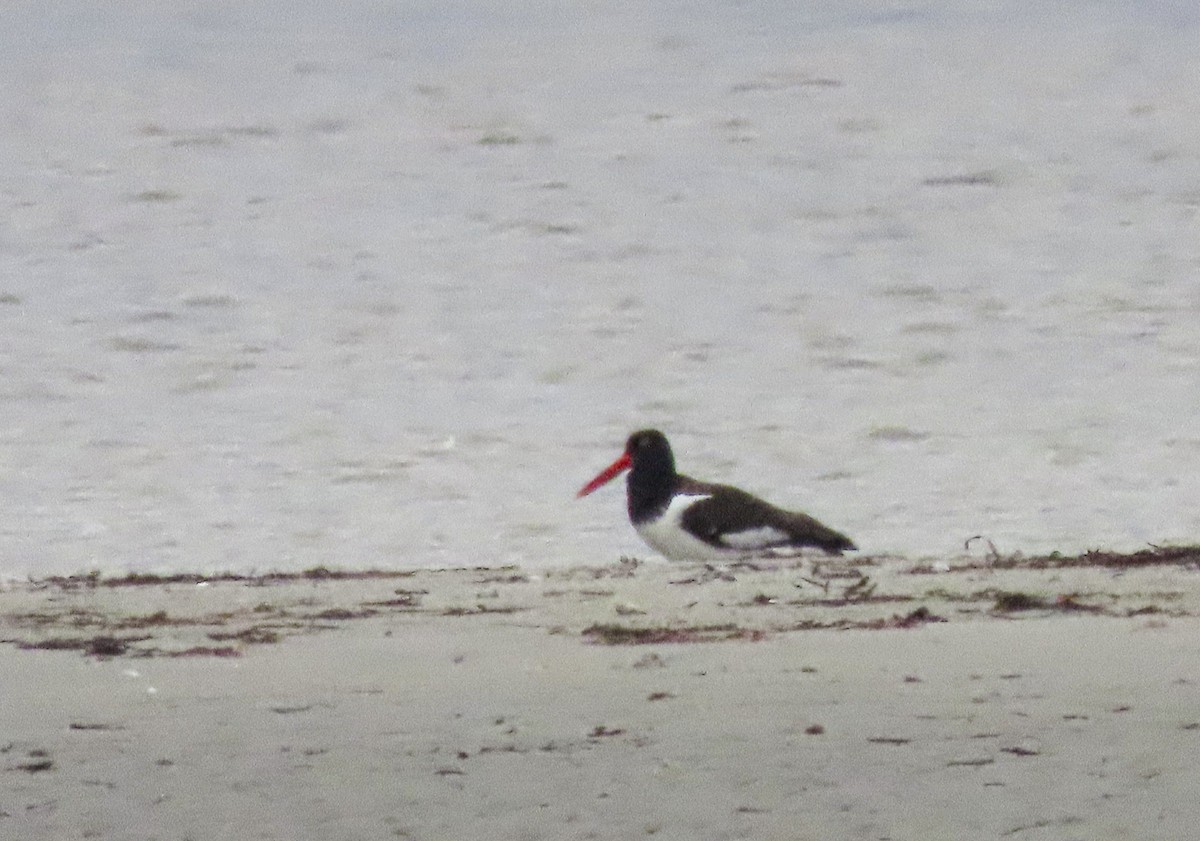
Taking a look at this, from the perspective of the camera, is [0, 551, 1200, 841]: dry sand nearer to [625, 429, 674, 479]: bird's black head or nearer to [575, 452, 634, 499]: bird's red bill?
[625, 429, 674, 479]: bird's black head

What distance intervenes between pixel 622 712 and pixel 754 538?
4.82m

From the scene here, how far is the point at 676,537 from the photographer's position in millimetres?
11148

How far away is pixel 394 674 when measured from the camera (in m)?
6.54

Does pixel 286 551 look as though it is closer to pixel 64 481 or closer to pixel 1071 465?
pixel 64 481

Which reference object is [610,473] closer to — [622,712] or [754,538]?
[754,538]

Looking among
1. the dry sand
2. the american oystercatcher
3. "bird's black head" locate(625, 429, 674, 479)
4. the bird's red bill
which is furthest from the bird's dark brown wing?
the dry sand

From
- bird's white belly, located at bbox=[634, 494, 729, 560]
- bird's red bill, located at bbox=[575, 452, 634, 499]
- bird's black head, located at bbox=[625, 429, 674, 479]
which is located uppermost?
bird's black head, located at bbox=[625, 429, 674, 479]

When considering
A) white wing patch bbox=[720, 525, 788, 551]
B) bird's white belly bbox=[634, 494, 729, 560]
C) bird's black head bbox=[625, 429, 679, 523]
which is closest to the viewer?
white wing patch bbox=[720, 525, 788, 551]

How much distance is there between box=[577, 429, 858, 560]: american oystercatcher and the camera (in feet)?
35.4

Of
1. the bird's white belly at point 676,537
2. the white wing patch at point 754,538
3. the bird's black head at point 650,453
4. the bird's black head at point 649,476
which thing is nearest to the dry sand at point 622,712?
the white wing patch at point 754,538

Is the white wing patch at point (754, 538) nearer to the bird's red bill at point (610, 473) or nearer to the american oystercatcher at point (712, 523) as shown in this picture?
the american oystercatcher at point (712, 523)

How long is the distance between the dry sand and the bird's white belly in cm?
263

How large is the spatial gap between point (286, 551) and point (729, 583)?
15.3 feet

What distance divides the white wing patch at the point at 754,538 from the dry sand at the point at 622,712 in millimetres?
2502
